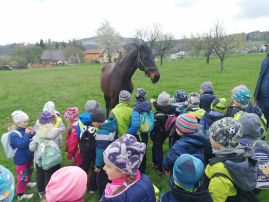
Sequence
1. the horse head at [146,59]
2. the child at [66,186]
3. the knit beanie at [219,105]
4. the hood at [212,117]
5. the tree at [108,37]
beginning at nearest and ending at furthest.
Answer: the child at [66,186]
the hood at [212,117]
the knit beanie at [219,105]
the horse head at [146,59]
the tree at [108,37]

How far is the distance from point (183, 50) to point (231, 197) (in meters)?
90.9

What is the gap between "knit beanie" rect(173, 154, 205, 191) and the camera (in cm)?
232

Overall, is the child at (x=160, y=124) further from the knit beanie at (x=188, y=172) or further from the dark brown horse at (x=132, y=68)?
the knit beanie at (x=188, y=172)

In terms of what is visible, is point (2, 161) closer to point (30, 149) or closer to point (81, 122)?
point (30, 149)

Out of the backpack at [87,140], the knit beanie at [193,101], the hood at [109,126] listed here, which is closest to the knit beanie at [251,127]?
the knit beanie at [193,101]

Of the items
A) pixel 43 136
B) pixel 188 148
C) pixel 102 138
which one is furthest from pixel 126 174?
pixel 43 136

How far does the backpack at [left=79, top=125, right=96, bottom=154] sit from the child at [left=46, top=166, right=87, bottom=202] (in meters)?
2.05

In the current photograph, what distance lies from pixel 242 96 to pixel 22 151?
12.4ft

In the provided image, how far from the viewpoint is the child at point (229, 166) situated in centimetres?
276

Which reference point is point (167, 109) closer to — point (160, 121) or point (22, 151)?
→ point (160, 121)

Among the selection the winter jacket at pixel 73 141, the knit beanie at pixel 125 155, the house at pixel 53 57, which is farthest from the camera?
the house at pixel 53 57

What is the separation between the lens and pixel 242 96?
468 cm

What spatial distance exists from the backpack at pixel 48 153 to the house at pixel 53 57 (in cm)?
9823

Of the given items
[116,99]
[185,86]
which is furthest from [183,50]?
[116,99]
